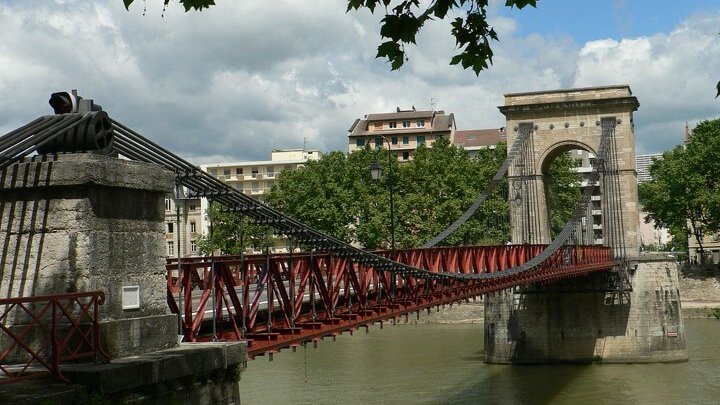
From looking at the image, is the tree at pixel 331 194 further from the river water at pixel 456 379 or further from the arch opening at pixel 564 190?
the river water at pixel 456 379

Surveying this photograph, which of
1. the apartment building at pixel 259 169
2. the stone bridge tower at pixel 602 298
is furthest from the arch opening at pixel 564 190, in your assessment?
the apartment building at pixel 259 169

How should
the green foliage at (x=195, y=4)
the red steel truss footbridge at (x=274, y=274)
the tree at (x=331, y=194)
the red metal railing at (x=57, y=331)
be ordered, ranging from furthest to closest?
the tree at (x=331, y=194) → the red steel truss footbridge at (x=274, y=274) → the red metal railing at (x=57, y=331) → the green foliage at (x=195, y=4)

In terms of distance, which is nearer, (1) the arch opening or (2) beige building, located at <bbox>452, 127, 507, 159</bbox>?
(1) the arch opening

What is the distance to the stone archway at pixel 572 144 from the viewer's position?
107 feet

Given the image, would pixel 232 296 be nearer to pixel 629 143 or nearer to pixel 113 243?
pixel 113 243

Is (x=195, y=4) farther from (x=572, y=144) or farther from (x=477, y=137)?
(x=477, y=137)

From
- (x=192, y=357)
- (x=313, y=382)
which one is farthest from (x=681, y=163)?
(x=192, y=357)

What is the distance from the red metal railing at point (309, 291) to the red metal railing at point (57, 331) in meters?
1.92

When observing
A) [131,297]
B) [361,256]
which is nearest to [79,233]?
[131,297]

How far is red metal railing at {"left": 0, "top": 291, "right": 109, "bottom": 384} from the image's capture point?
6.02m

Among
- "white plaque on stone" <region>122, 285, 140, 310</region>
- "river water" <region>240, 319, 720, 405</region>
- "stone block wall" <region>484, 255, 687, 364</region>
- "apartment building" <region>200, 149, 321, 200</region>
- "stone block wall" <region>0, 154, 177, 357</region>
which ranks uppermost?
"apartment building" <region>200, 149, 321, 200</region>

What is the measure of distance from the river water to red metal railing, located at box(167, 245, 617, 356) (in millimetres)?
4381

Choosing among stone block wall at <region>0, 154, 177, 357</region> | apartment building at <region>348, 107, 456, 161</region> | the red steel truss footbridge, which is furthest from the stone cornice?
apartment building at <region>348, 107, 456, 161</region>

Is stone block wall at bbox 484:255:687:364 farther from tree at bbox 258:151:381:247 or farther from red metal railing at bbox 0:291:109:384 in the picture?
red metal railing at bbox 0:291:109:384
